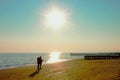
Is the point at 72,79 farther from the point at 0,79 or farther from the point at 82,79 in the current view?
the point at 0,79

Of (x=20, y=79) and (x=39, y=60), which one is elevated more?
(x=39, y=60)

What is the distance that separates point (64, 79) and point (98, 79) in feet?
10.2

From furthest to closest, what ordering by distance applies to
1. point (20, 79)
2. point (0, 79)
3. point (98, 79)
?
1. point (0, 79)
2. point (20, 79)
3. point (98, 79)

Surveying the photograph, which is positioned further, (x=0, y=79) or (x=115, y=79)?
(x=0, y=79)

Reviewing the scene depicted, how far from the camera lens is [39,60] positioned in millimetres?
28922

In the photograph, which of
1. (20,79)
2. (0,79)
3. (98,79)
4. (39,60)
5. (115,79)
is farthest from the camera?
(39,60)

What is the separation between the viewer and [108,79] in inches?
557

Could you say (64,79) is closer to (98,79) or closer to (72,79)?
(72,79)

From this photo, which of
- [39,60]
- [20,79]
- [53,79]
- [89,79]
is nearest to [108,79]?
[89,79]

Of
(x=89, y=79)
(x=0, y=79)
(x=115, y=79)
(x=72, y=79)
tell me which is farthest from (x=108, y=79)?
(x=0, y=79)

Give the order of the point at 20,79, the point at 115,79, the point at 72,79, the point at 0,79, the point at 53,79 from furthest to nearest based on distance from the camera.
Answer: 1. the point at 0,79
2. the point at 20,79
3. the point at 53,79
4. the point at 72,79
5. the point at 115,79

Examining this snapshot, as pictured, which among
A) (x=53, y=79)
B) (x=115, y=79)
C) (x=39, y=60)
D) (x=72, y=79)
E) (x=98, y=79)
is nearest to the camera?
(x=115, y=79)

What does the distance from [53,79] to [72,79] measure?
203 cm

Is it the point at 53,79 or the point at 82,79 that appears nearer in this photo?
the point at 82,79
